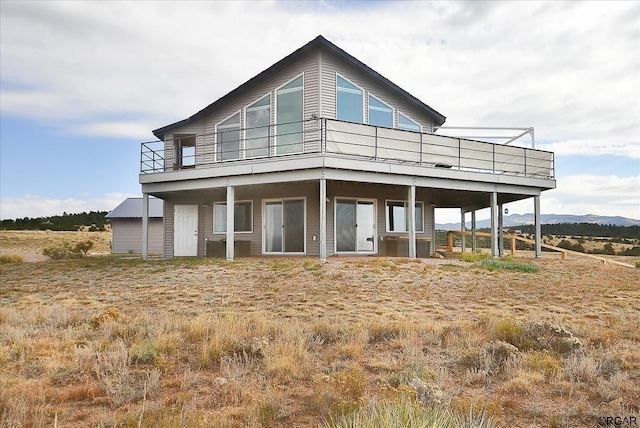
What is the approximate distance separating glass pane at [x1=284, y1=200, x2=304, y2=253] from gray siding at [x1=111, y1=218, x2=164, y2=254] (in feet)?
52.4

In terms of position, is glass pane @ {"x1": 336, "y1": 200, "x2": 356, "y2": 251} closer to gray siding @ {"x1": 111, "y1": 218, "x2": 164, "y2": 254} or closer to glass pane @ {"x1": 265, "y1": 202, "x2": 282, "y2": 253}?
glass pane @ {"x1": 265, "y1": 202, "x2": 282, "y2": 253}

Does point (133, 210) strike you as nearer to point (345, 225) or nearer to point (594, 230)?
point (345, 225)

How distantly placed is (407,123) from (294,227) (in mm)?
6532

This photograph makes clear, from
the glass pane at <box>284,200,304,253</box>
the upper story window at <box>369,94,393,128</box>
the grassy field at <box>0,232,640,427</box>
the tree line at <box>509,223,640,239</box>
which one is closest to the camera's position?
the grassy field at <box>0,232,640,427</box>

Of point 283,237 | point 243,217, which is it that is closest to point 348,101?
point 283,237

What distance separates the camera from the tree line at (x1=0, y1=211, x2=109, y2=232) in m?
52.2

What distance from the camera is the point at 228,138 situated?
18531 millimetres

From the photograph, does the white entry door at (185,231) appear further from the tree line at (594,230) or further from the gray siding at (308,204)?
the tree line at (594,230)

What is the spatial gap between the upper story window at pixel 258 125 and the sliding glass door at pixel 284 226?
2.18m

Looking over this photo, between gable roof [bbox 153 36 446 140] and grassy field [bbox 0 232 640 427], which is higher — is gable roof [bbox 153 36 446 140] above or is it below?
above

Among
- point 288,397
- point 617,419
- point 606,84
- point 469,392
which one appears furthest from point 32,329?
point 606,84

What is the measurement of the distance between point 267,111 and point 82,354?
13531 millimetres

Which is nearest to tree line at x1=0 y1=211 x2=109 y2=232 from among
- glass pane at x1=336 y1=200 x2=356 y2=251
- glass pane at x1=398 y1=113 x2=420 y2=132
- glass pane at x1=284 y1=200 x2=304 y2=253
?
→ glass pane at x1=284 y1=200 x2=304 y2=253

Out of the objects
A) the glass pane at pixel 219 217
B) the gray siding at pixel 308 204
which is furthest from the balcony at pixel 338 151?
the glass pane at pixel 219 217
